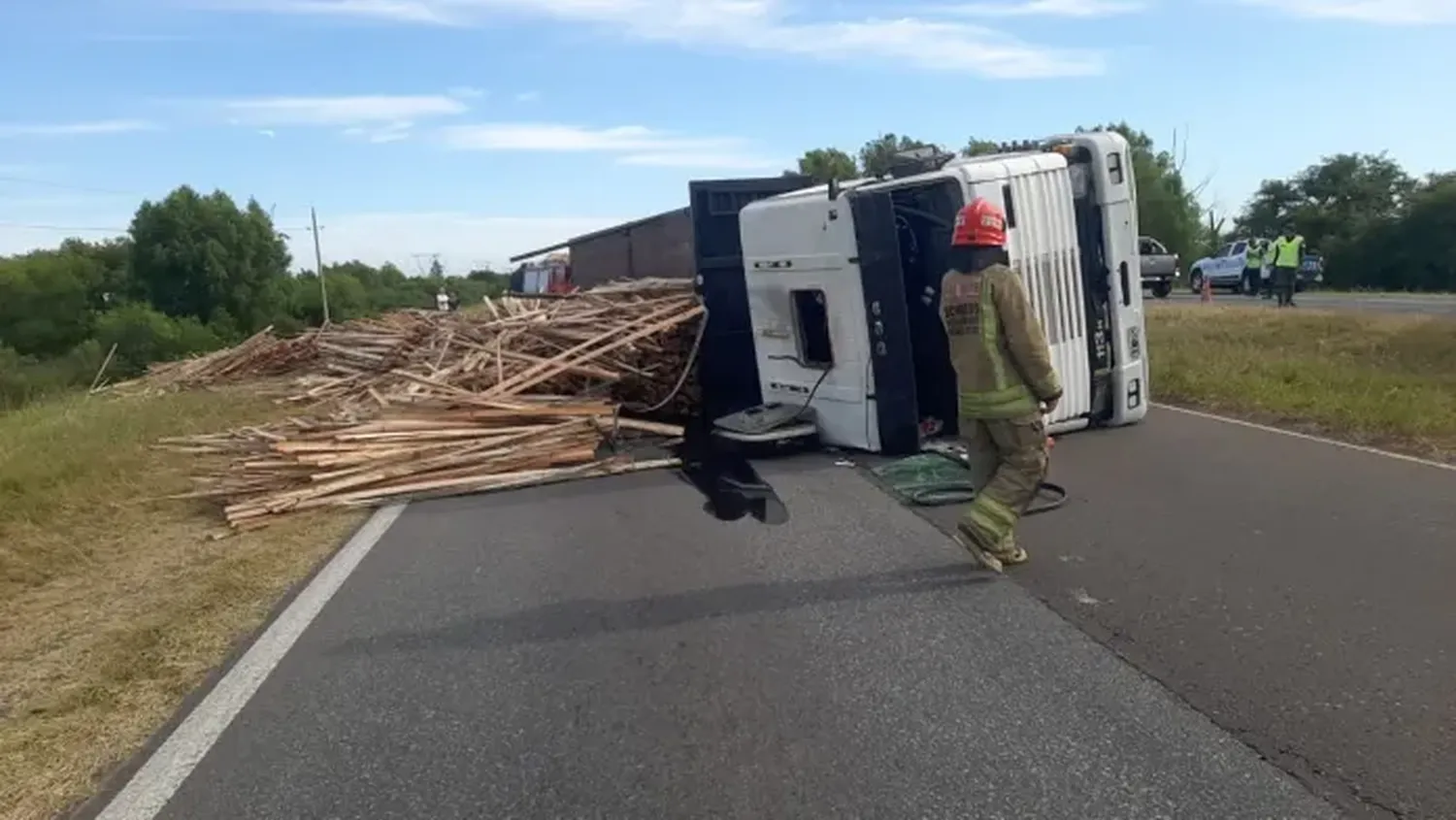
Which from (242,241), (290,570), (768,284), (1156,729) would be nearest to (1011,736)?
(1156,729)

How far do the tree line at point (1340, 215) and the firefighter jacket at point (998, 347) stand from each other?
4551 centimetres

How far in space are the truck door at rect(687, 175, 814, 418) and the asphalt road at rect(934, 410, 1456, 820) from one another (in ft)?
13.9

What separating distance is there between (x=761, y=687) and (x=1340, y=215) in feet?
229

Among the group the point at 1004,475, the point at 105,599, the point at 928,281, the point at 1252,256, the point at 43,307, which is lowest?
the point at 105,599

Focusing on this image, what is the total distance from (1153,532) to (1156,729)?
3.05 metres

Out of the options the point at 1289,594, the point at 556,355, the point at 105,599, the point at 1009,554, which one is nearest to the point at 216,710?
the point at 105,599

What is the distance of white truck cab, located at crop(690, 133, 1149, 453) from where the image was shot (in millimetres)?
9789

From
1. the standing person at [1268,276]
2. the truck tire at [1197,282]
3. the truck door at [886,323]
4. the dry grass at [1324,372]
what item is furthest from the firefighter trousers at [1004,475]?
the truck tire at [1197,282]

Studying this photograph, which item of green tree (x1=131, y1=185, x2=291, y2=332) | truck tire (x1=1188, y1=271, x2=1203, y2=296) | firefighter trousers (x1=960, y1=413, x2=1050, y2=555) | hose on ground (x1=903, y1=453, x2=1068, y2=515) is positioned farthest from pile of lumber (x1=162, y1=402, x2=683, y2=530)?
green tree (x1=131, y1=185, x2=291, y2=332)

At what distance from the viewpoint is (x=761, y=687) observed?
5.03 m

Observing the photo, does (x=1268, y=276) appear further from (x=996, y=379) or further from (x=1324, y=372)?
(x=996, y=379)

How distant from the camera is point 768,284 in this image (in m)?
11.3

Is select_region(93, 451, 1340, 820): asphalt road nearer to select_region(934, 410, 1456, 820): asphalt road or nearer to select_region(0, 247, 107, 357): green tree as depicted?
select_region(934, 410, 1456, 820): asphalt road

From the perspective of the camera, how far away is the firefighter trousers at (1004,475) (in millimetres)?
6516
